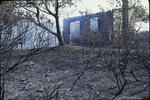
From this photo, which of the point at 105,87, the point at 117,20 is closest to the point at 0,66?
the point at 105,87

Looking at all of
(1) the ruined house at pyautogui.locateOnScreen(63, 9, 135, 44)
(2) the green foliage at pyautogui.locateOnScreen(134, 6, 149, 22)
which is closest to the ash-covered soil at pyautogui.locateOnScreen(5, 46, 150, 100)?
(1) the ruined house at pyautogui.locateOnScreen(63, 9, 135, 44)

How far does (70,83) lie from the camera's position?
251 inches

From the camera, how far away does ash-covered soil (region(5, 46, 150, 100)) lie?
527 cm

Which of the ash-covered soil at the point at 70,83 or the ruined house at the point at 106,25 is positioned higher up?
the ruined house at the point at 106,25

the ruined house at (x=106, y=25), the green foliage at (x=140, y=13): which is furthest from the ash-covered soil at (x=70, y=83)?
the green foliage at (x=140, y=13)

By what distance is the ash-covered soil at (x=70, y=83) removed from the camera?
5274mm

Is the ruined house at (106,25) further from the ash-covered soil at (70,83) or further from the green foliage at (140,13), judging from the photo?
the ash-covered soil at (70,83)

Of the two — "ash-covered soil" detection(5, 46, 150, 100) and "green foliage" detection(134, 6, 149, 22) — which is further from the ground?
"green foliage" detection(134, 6, 149, 22)

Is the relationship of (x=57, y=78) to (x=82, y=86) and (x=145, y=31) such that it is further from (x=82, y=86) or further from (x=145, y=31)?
(x=145, y=31)

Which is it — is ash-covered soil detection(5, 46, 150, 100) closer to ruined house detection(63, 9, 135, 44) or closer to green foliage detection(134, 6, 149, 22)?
ruined house detection(63, 9, 135, 44)

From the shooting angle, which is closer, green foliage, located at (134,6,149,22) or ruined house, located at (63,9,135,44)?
ruined house, located at (63,9,135,44)

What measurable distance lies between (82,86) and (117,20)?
11.0 ft

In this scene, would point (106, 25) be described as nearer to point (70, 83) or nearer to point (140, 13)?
point (140, 13)

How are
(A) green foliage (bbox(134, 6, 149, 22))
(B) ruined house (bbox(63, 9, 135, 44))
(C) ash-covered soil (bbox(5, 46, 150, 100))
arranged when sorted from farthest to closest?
(A) green foliage (bbox(134, 6, 149, 22)) → (B) ruined house (bbox(63, 9, 135, 44)) → (C) ash-covered soil (bbox(5, 46, 150, 100))
